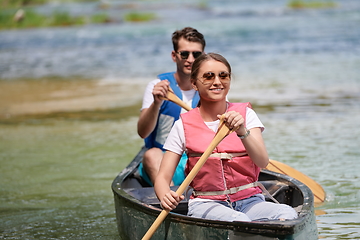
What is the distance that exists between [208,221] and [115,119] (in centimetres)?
640

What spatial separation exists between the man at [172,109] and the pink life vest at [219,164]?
985mm

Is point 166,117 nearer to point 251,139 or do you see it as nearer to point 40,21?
point 251,139

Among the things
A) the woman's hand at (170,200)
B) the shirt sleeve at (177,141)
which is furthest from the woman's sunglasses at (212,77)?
the woman's hand at (170,200)

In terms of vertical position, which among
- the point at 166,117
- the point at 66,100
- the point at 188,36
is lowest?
the point at 66,100

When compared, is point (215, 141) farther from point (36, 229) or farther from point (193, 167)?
point (36, 229)

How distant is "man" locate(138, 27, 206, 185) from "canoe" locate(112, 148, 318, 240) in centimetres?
25

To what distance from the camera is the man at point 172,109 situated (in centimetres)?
436

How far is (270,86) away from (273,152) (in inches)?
200

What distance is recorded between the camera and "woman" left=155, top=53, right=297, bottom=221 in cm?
320

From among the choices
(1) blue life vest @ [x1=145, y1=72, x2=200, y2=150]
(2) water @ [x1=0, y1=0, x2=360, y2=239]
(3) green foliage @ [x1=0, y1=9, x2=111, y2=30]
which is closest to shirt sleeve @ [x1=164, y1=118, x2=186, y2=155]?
(1) blue life vest @ [x1=145, y1=72, x2=200, y2=150]

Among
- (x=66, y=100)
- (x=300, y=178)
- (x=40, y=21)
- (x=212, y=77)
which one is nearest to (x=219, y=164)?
(x=212, y=77)

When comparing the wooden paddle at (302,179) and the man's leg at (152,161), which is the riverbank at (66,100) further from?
the man's leg at (152,161)

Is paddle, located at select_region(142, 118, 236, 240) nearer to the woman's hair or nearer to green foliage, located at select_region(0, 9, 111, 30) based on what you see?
the woman's hair

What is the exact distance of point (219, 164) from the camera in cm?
321
